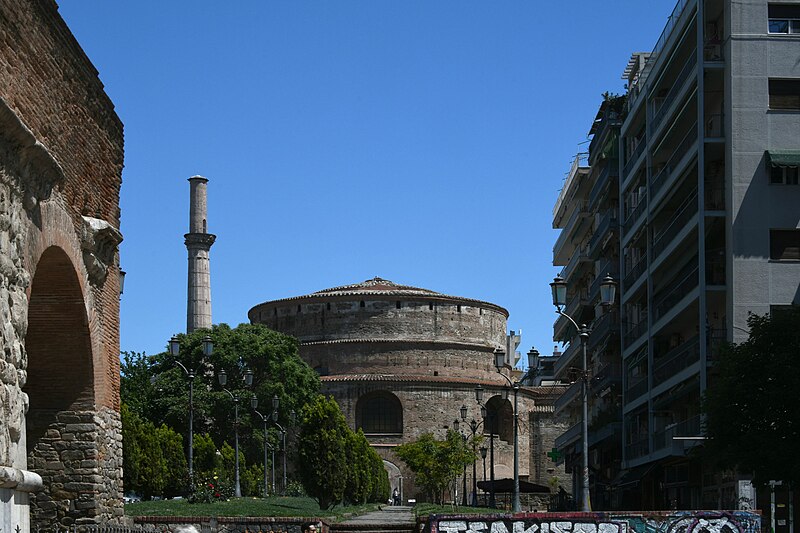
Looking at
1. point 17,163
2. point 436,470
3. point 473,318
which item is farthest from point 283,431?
point 17,163

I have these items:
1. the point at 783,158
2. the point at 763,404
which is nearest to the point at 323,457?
the point at 783,158

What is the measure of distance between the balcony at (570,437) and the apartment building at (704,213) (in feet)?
34.0

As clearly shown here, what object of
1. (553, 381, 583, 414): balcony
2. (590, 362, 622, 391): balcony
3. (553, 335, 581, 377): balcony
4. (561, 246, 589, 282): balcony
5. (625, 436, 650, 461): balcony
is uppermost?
(561, 246, 589, 282): balcony

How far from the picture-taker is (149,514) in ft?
87.2

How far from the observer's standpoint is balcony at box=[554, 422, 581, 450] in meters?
52.7

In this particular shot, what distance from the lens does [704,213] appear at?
33375 millimetres

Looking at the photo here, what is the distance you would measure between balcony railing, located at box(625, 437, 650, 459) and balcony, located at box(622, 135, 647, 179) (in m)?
8.94

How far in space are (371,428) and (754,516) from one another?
58.3m

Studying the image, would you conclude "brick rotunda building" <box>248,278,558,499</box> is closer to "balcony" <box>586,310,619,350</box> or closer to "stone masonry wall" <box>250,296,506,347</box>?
"stone masonry wall" <box>250,296,506,347</box>

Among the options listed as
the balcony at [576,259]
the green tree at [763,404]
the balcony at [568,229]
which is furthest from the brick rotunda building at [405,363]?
the green tree at [763,404]

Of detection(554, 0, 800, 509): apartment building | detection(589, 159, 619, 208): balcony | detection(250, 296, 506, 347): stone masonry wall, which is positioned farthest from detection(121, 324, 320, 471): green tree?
detection(554, 0, 800, 509): apartment building

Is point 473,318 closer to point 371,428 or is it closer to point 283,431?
point 371,428

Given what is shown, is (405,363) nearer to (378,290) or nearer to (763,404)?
(378,290)

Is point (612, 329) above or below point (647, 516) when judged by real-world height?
above
